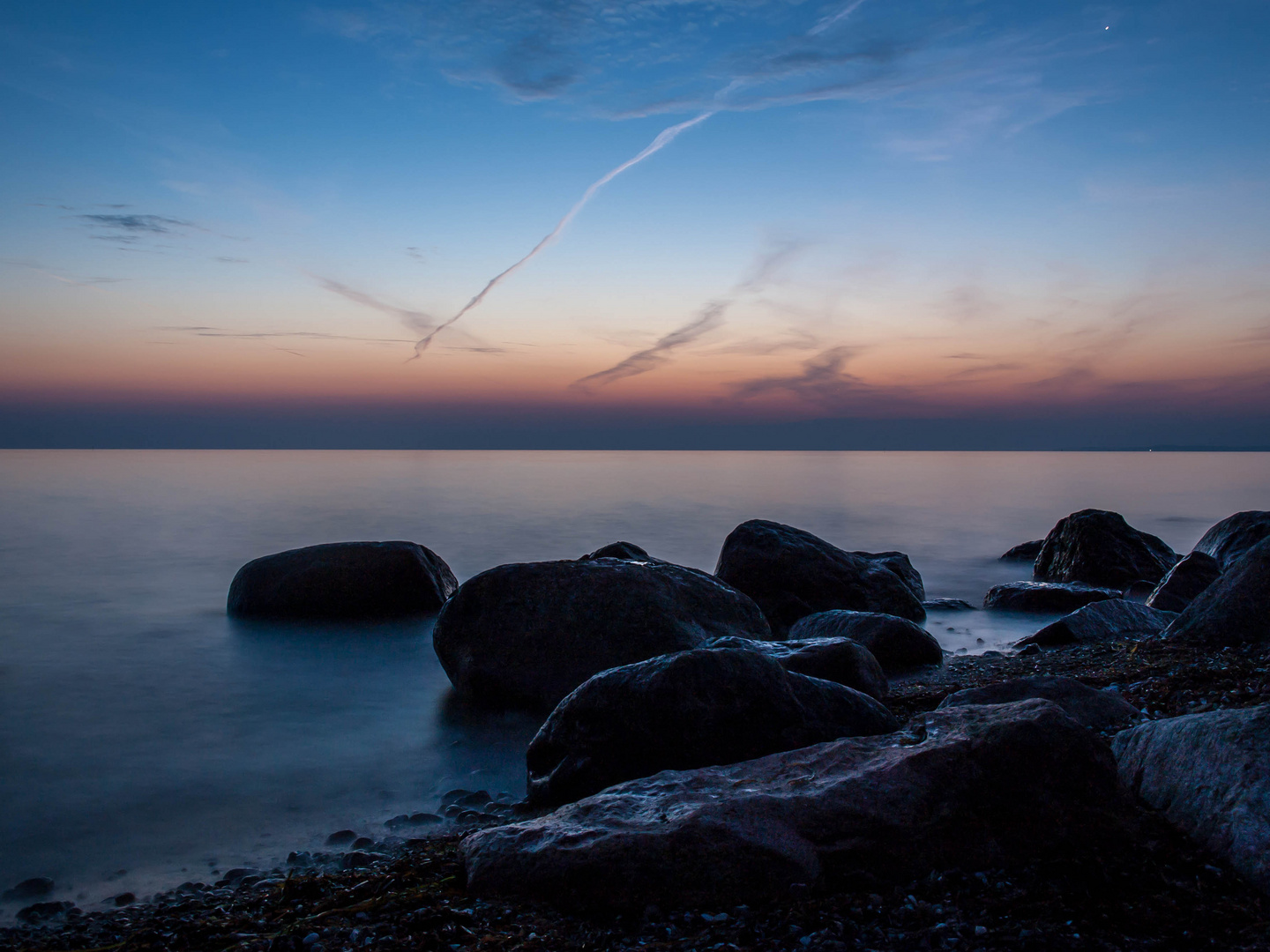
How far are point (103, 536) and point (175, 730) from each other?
16216 millimetres

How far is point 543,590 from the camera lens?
655 centimetres

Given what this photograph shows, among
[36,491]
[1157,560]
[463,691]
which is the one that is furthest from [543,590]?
[36,491]

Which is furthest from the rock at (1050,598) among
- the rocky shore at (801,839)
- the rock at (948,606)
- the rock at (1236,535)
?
the rocky shore at (801,839)

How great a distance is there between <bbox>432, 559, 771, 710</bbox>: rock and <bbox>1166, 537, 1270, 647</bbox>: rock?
3734mm

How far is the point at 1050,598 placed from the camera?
10.5 m

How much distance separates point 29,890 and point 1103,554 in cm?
1322

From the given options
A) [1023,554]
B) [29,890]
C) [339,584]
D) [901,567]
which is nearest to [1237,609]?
[901,567]

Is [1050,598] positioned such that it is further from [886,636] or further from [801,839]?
[801,839]

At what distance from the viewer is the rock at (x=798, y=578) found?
9188mm

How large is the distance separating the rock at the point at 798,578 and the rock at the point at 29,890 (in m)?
Result: 6.77

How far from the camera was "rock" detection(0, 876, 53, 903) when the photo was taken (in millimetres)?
3639

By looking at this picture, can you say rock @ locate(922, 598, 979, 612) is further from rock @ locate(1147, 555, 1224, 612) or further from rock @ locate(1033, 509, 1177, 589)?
rock @ locate(1033, 509, 1177, 589)

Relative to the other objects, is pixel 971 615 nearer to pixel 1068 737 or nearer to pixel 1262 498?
pixel 1068 737

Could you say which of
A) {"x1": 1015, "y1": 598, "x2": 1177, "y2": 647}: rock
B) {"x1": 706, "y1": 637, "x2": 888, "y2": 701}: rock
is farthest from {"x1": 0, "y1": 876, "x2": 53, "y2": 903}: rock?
{"x1": 1015, "y1": 598, "x2": 1177, "y2": 647}: rock
